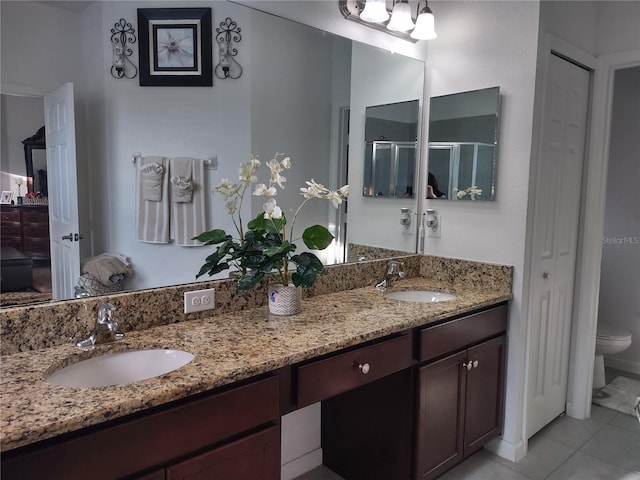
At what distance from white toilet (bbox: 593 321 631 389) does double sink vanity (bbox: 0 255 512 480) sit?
3.97 feet

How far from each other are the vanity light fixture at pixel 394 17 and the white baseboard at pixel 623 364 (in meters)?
2.92

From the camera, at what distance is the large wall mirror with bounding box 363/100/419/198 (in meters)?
2.52

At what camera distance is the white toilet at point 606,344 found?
305cm

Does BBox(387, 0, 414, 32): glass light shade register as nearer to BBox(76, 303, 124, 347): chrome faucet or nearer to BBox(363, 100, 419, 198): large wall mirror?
BBox(363, 100, 419, 198): large wall mirror

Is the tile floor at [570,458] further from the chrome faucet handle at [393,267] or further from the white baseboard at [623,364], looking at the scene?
the chrome faucet handle at [393,267]

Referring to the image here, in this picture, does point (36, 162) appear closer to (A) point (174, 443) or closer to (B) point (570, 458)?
(A) point (174, 443)

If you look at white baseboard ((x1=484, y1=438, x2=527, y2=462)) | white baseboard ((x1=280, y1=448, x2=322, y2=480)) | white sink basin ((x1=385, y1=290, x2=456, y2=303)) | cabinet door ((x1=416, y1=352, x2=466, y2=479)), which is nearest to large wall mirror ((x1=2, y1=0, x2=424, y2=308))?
white sink basin ((x1=385, y1=290, x2=456, y2=303))

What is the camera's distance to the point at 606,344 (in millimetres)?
3053

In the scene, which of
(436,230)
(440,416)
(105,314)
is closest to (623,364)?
(436,230)

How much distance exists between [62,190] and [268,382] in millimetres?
911

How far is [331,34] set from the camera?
7.25 feet

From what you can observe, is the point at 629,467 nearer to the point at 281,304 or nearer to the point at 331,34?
the point at 281,304

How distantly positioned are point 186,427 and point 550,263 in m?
2.09

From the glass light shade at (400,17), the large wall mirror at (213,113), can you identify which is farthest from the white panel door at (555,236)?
the large wall mirror at (213,113)
